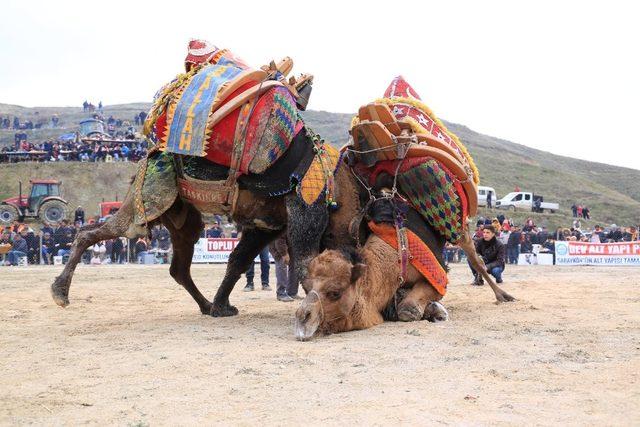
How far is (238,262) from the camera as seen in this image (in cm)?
894

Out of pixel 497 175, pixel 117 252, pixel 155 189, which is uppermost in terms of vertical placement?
pixel 497 175

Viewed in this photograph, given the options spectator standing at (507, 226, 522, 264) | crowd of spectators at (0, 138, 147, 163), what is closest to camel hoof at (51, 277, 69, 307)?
spectator standing at (507, 226, 522, 264)

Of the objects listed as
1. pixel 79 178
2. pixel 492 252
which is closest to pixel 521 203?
pixel 79 178

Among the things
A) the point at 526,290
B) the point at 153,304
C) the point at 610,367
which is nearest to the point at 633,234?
the point at 526,290

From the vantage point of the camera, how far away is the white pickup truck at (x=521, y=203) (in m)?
51.5

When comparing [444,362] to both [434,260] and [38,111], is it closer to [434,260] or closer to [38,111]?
[434,260]

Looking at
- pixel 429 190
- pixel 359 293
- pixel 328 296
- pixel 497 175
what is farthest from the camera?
pixel 497 175

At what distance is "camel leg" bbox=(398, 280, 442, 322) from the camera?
757 cm

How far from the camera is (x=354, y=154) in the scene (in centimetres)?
868

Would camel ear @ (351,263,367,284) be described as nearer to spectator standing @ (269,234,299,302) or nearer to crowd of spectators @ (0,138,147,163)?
spectator standing @ (269,234,299,302)

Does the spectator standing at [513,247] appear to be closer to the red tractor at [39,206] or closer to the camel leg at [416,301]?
the camel leg at [416,301]

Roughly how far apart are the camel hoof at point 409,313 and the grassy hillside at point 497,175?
41.1 meters

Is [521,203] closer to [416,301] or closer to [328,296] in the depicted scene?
[416,301]

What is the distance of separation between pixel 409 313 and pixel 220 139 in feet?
8.60
